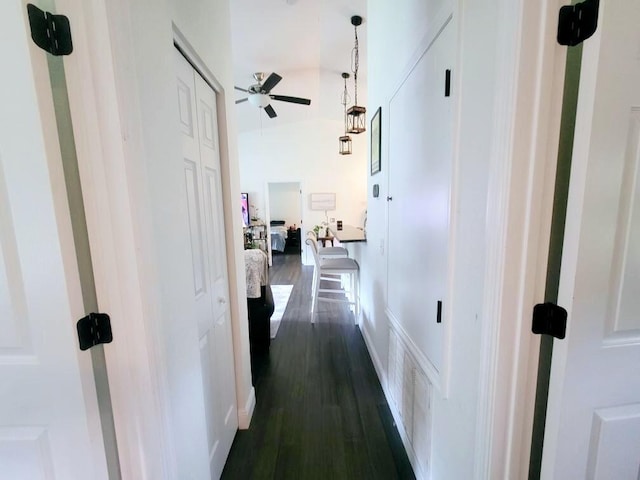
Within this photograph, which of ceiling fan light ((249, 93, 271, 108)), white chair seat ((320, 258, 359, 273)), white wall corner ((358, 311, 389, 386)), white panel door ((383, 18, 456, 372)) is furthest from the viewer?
ceiling fan light ((249, 93, 271, 108))

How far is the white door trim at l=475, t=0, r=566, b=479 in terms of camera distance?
66 centimetres

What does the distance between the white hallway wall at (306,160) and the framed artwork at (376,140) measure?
14.7 feet

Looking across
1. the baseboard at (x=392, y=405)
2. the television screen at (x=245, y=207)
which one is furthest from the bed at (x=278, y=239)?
the baseboard at (x=392, y=405)

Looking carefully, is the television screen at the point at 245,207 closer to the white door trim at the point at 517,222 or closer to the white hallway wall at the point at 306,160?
the white hallway wall at the point at 306,160

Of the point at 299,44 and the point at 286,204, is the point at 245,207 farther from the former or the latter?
Answer: the point at 299,44

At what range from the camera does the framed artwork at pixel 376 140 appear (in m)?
2.15

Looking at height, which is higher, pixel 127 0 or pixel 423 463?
pixel 127 0

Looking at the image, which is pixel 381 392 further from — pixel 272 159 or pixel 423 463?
pixel 272 159

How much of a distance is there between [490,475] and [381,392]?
141 cm

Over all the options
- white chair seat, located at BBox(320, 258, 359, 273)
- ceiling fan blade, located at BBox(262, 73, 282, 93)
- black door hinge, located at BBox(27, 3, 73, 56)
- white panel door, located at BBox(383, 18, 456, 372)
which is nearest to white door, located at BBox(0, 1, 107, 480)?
black door hinge, located at BBox(27, 3, 73, 56)

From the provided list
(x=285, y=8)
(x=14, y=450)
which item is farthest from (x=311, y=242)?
(x=14, y=450)

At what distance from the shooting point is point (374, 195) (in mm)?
2434

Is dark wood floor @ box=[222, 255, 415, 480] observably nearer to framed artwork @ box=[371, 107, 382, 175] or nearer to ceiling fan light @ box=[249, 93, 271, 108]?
framed artwork @ box=[371, 107, 382, 175]

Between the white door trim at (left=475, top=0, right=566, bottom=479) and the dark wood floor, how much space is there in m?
0.96
